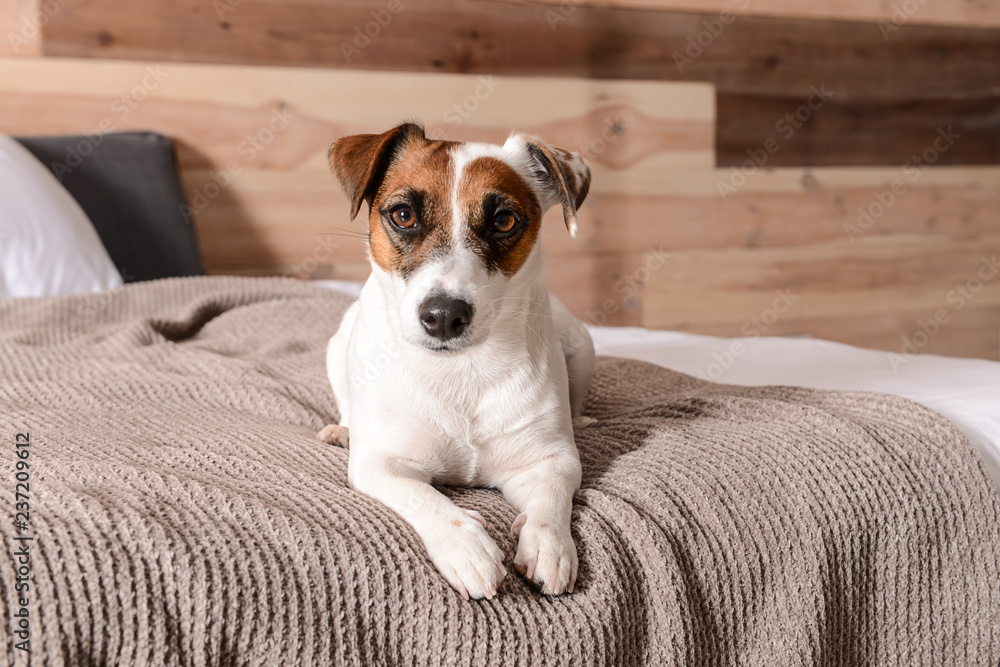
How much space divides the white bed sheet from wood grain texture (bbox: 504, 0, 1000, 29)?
1.68 m

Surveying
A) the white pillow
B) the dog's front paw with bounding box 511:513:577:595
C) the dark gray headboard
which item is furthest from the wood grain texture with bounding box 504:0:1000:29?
the dog's front paw with bounding box 511:513:577:595

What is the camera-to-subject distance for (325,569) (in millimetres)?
833

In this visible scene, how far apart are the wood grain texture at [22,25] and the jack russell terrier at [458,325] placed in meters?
2.13

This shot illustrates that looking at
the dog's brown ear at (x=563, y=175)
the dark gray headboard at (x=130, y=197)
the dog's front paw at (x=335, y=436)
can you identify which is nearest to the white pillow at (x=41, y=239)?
the dark gray headboard at (x=130, y=197)

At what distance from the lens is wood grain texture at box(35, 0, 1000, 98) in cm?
287

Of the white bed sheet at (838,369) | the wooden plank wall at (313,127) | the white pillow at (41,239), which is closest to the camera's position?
the white bed sheet at (838,369)

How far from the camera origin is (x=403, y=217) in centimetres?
116

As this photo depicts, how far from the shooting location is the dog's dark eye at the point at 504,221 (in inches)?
45.5

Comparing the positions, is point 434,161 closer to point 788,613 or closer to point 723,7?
point 788,613

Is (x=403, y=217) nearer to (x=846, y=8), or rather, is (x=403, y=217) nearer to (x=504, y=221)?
(x=504, y=221)

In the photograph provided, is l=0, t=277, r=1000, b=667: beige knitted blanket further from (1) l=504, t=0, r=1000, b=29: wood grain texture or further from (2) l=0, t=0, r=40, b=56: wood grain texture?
(1) l=504, t=0, r=1000, b=29: wood grain texture

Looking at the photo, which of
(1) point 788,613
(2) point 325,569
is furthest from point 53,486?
(1) point 788,613

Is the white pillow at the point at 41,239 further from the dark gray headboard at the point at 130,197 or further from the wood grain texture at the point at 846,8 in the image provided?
the wood grain texture at the point at 846,8

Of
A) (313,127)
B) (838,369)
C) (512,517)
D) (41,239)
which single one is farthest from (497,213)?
(313,127)
